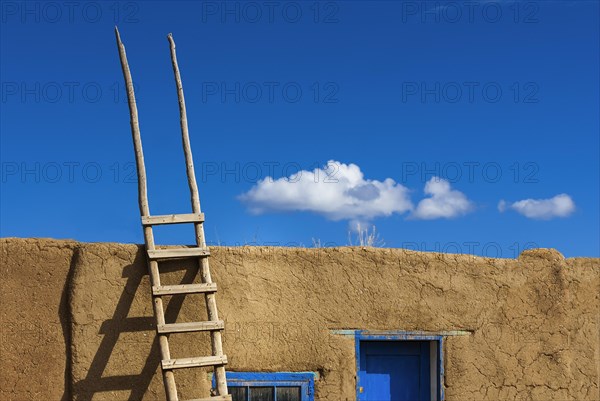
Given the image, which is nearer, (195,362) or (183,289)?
(195,362)

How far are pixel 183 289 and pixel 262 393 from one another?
1225 millimetres

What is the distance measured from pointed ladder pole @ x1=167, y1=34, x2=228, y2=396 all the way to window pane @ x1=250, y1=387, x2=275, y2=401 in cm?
53

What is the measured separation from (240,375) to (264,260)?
1.04 meters

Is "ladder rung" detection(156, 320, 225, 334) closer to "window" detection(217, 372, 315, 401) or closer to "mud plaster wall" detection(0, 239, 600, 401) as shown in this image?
"mud plaster wall" detection(0, 239, 600, 401)

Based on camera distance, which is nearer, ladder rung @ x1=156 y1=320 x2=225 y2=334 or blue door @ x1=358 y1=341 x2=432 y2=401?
ladder rung @ x1=156 y1=320 x2=225 y2=334

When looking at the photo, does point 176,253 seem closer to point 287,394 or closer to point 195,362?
point 195,362

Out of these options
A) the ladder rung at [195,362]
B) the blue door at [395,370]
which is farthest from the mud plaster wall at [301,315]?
the ladder rung at [195,362]

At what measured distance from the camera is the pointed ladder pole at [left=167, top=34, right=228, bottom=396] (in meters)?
6.49

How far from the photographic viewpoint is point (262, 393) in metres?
6.96

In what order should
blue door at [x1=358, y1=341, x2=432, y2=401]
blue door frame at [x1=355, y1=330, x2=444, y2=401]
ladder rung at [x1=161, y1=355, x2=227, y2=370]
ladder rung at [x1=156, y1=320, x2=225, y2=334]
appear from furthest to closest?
blue door at [x1=358, y1=341, x2=432, y2=401]
blue door frame at [x1=355, y1=330, x2=444, y2=401]
ladder rung at [x1=156, y1=320, x2=225, y2=334]
ladder rung at [x1=161, y1=355, x2=227, y2=370]

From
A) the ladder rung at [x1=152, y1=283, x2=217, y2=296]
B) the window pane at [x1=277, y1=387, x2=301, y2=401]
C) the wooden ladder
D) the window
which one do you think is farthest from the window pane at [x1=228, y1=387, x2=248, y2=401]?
the ladder rung at [x1=152, y1=283, x2=217, y2=296]

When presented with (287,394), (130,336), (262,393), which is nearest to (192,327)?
(130,336)

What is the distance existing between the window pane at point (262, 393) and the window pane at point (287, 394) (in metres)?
0.06

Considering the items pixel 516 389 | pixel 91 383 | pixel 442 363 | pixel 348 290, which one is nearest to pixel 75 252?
pixel 91 383
